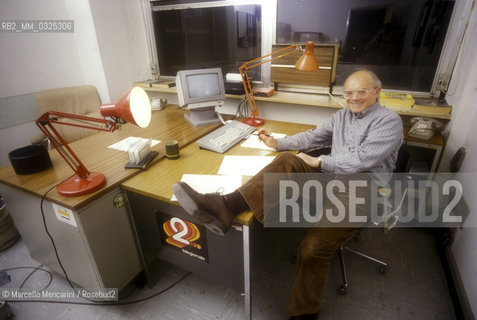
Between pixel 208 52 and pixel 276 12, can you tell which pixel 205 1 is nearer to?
pixel 208 52

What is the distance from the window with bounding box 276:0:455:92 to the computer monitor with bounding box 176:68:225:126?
2.59ft

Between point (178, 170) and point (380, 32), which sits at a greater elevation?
point (380, 32)

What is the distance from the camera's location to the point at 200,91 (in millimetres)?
2131

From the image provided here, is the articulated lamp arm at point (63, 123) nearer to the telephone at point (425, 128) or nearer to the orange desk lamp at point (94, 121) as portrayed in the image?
the orange desk lamp at point (94, 121)

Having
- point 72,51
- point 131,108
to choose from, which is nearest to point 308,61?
point 131,108

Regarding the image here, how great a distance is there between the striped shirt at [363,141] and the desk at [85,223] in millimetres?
1048

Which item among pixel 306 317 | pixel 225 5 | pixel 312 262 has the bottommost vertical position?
pixel 306 317

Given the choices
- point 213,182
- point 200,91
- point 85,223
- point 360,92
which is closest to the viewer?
point 85,223

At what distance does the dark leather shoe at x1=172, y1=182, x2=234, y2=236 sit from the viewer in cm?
111

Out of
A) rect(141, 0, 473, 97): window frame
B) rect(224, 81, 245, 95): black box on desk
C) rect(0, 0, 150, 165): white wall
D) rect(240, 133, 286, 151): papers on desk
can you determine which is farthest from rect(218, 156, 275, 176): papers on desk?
rect(0, 0, 150, 165): white wall

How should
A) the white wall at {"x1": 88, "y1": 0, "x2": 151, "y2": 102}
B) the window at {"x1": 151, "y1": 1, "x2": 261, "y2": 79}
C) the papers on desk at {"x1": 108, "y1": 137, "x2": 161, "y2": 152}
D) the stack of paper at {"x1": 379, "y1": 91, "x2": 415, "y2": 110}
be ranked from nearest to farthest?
the papers on desk at {"x1": 108, "y1": 137, "x2": 161, "y2": 152} → the stack of paper at {"x1": 379, "y1": 91, "x2": 415, "y2": 110} → the window at {"x1": 151, "y1": 1, "x2": 261, "y2": 79} → the white wall at {"x1": 88, "y1": 0, "x2": 151, "y2": 102}

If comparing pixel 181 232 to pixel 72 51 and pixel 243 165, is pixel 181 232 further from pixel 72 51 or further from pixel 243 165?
pixel 72 51

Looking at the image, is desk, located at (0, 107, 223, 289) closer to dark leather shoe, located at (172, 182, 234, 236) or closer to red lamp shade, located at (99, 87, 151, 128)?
red lamp shade, located at (99, 87, 151, 128)

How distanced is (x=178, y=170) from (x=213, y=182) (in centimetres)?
26
